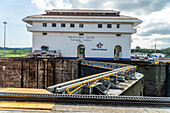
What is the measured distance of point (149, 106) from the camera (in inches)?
151

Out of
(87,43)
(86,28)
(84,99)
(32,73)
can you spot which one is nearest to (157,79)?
(84,99)

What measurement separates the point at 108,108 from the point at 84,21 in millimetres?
24606

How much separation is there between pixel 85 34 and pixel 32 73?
1501 cm

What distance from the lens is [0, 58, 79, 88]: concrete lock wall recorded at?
1789 centimetres

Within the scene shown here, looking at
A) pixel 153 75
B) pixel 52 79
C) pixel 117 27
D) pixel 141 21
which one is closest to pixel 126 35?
pixel 117 27

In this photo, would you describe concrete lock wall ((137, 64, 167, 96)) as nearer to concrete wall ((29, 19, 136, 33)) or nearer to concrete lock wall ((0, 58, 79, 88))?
concrete lock wall ((0, 58, 79, 88))

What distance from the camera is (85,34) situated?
26625 millimetres

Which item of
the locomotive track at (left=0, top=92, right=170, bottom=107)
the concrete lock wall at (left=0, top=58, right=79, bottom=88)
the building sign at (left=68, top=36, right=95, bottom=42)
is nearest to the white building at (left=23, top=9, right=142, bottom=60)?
the building sign at (left=68, top=36, right=95, bottom=42)

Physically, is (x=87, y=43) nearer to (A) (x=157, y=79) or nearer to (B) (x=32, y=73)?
(B) (x=32, y=73)

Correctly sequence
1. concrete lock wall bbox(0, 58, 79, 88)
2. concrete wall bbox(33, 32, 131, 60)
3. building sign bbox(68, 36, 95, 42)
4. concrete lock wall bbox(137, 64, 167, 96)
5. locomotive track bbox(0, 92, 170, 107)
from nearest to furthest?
locomotive track bbox(0, 92, 170, 107), concrete lock wall bbox(137, 64, 167, 96), concrete lock wall bbox(0, 58, 79, 88), concrete wall bbox(33, 32, 131, 60), building sign bbox(68, 36, 95, 42)

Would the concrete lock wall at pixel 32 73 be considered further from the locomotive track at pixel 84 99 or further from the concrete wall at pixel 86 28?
the locomotive track at pixel 84 99

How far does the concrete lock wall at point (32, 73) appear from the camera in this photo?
17.9 metres

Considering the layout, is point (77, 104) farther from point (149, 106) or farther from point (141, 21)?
point (141, 21)

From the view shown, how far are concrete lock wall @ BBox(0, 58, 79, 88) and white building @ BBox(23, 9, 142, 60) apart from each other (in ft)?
26.7
